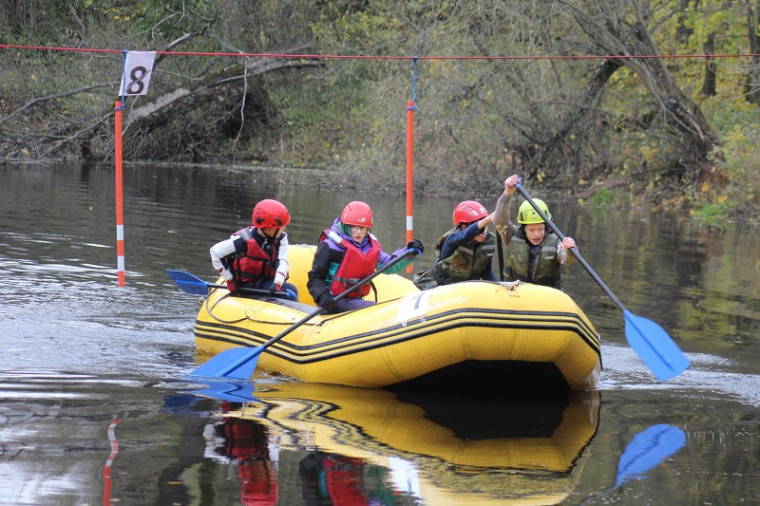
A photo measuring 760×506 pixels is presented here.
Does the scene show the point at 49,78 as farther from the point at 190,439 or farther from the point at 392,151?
the point at 190,439

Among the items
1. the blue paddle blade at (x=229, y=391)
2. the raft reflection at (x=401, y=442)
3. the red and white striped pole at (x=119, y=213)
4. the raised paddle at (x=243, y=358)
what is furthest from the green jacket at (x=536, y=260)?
the red and white striped pole at (x=119, y=213)

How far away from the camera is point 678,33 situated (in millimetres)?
20875

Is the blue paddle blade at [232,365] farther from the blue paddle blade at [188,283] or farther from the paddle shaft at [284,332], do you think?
the blue paddle blade at [188,283]

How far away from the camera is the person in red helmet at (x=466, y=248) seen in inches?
296

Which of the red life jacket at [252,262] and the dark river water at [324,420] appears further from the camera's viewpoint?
the red life jacket at [252,262]

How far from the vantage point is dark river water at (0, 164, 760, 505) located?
4.80 meters

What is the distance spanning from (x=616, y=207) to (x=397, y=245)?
781cm

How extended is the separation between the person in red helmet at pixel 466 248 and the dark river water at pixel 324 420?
1.09 meters

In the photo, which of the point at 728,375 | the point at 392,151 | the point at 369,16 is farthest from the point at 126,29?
the point at 728,375

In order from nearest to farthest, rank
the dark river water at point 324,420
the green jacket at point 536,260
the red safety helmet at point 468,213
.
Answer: the dark river water at point 324,420 → the green jacket at point 536,260 → the red safety helmet at point 468,213

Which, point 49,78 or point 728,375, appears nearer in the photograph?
point 728,375

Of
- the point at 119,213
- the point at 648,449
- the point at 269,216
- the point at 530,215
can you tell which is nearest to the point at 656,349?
the point at 530,215

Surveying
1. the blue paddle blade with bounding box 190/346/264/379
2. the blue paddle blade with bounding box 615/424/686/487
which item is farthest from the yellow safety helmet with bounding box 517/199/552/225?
the blue paddle blade with bounding box 190/346/264/379

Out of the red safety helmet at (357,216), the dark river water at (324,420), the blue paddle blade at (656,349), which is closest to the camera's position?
the dark river water at (324,420)
